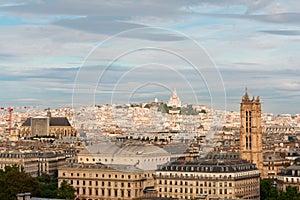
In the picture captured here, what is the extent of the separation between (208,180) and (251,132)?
1517 cm

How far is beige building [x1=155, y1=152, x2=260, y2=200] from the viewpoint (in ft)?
156

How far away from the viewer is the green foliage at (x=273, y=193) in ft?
149

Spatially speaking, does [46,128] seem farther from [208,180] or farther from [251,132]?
[208,180]

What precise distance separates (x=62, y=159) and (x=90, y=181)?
18521 millimetres

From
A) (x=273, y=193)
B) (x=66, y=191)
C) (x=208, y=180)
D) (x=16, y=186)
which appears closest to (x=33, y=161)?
(x=66, y=191)

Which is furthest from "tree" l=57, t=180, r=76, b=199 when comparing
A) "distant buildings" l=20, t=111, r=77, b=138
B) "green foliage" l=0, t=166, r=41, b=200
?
Result: "distant buildings" l=20, t=111, r=77, b=138

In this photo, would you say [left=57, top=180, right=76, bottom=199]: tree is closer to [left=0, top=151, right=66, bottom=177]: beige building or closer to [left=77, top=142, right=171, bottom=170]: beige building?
[left=77, top=142, right=171, bottom=170]: beige building

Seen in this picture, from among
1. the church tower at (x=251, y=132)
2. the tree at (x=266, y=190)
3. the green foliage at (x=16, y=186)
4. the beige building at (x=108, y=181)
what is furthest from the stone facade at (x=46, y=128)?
the green foliage at (x=16, y=186)

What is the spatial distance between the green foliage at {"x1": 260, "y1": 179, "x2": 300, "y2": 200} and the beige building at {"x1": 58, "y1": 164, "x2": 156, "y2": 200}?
24.1 ft

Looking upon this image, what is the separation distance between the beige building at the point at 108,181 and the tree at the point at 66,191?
181cm

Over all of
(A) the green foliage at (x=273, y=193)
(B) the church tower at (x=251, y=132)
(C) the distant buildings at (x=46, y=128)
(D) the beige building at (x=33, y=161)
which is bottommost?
(A) the green foliage at (x=273, y=193)

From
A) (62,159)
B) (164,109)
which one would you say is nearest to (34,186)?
(62,159)

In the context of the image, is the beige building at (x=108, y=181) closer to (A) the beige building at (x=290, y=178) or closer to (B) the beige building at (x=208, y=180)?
(B) the beige building at (x=208, y=180)

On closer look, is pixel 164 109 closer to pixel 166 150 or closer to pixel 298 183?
pixel 166 150
